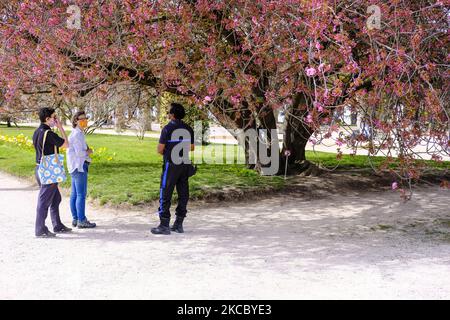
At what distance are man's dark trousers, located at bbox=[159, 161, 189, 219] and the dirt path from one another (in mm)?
414

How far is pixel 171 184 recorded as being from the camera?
741 cm

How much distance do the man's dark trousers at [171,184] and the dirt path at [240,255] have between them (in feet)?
1.36

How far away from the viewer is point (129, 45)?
776 centimetres

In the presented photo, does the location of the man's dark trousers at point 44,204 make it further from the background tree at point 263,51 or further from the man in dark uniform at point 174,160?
the background tree at point 263,51

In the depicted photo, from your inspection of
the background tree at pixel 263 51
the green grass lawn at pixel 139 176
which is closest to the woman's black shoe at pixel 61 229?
the green grass lawn at pixel 139 176

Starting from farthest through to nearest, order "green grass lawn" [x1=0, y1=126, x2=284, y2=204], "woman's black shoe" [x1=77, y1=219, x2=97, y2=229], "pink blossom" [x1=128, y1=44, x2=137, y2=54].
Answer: "green grass lawn" [x1=0, y1=126, x2=284, y2=204]
"woman's black shoe" [x1=77, y1=219, x2=97, y2=229]
"pink blossom" [x1=128, y1=44, x2=137, y2=54]

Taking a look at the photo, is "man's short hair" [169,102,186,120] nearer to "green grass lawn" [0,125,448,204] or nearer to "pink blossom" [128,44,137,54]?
"pink blossom" [128,44,137,54]

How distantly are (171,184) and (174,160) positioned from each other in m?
0.35

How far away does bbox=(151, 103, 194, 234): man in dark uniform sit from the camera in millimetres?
7305

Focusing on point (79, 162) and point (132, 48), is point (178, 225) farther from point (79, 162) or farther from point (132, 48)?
point (132, 48)

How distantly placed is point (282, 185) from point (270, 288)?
6.60 meters

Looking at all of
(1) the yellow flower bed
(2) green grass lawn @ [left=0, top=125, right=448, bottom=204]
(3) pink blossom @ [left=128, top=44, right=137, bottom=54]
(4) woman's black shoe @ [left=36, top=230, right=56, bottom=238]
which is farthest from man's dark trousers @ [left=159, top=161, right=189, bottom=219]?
(1) the yellow flower bed

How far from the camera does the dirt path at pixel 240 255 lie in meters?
5.04

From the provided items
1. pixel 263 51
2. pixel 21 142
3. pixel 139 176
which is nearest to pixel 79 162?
pixel 263 51
